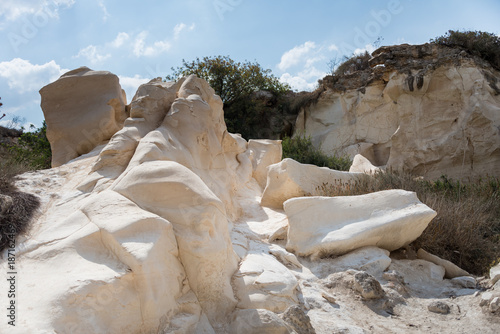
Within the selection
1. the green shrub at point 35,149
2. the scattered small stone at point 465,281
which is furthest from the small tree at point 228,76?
the scattered small stone at point 465,281

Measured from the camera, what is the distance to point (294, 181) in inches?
252

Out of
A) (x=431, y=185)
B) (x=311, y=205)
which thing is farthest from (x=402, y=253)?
(x=431, y=185)

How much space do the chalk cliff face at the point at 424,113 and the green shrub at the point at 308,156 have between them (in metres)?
1.68

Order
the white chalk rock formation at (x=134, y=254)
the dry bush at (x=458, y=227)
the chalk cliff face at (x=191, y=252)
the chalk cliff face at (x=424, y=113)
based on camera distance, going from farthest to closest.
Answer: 1. the chalk cliff face at (x=424, y=113)
2. the dry bush at (x=458, y=227)
3. the chalk cliff face at (x=191, y=252)
4. the white chalk rock formation at (x=134, y=254)

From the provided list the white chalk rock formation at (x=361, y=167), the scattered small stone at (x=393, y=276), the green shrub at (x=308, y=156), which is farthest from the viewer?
the green shrub at (x=308, y=156)

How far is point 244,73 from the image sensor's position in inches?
586

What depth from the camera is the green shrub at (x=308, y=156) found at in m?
10.1

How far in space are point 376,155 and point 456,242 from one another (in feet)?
24.7

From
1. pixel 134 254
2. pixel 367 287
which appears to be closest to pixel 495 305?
pixel 367 287

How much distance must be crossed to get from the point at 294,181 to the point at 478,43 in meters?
8.28

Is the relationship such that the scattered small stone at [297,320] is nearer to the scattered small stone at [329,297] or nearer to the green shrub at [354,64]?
the scattered small stone at [329,297]

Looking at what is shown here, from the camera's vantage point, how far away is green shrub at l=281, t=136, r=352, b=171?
10.1 meters

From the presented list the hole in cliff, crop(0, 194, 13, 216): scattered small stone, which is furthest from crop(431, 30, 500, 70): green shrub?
crop(0, 194, 13, 216): scattered small stone

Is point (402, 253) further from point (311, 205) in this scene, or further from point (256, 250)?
point (256, 250)
